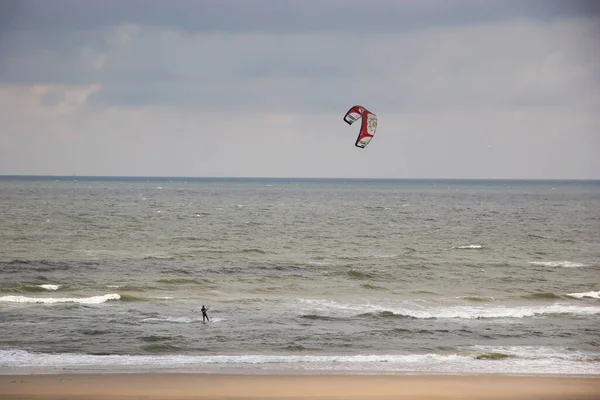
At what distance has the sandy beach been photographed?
67.4 ft

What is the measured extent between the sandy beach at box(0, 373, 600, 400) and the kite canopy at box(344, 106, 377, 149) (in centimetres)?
985

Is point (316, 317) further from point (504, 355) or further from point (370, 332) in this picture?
point (504, 355)

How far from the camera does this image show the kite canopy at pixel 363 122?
29.2 m

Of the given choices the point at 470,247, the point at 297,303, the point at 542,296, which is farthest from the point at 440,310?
the point at 470,247

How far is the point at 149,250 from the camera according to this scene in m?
55.7

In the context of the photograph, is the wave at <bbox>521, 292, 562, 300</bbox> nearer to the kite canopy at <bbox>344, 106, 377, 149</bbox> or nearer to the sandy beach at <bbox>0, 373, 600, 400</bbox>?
the kite canopy at <bbox>344, 106, 377, 149</bbox>

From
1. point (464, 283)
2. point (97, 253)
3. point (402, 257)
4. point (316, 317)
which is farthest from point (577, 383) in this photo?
point (97, 253)

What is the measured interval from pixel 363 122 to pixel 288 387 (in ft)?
42.0

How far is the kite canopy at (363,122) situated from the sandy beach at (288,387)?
985 centimetres

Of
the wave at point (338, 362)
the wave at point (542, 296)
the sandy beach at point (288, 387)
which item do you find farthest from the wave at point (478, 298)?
the sandy beach at point (288, 387)

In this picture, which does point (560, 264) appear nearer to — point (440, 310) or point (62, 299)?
point (440, 310)

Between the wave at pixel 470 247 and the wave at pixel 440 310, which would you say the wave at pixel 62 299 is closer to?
the wave at pixel 440 310

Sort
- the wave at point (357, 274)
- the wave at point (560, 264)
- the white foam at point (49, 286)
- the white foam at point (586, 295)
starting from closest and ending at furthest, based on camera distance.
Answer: the white foam at point (586, 295) < the white foam at point (49, 286) < the wave at point (357, 274) < the wave at point (560, 264)

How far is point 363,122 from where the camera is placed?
100ft
